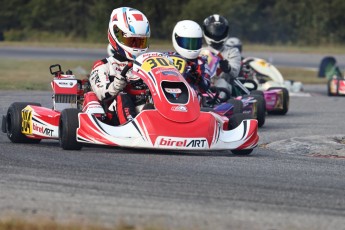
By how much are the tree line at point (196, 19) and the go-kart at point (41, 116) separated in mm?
33525

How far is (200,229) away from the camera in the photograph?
6.30m

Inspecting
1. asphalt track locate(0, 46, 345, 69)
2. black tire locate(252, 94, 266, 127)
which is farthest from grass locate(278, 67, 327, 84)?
black tire locate(252, 94, 266, 127)

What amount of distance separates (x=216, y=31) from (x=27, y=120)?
603 centimetres

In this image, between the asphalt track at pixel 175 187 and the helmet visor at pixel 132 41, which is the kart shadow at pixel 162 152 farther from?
the helmet visor at pixel 132 41

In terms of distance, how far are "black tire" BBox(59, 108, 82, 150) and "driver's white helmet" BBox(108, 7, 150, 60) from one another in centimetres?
129

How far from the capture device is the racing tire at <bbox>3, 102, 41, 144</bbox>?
11.5m

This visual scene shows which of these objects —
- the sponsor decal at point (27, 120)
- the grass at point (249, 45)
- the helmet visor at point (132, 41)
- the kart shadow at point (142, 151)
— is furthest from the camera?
the grass at point (249, 45)

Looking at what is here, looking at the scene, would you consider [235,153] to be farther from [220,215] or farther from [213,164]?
[220,215]

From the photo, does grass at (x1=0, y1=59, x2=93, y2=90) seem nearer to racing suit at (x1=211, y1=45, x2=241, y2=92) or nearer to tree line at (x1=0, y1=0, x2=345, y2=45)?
racing suit at (x1=211, y1=45, x2=241, y2=92)

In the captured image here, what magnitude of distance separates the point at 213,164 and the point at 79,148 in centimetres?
155

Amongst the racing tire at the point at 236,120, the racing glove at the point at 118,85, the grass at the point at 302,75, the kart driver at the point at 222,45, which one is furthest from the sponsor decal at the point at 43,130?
the grass at the point at 302,75

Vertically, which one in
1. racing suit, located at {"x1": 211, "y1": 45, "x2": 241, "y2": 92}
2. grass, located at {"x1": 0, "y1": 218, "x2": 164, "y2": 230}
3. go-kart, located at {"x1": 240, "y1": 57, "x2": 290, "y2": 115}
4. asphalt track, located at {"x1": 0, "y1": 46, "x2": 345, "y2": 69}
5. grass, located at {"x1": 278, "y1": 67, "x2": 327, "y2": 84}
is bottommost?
asphalt track, located at {"x1": 0, "y1": 46, "x2": 345, "y2": 69}

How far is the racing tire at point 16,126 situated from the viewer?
11484mm

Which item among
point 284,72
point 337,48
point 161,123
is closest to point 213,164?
point 161,123
